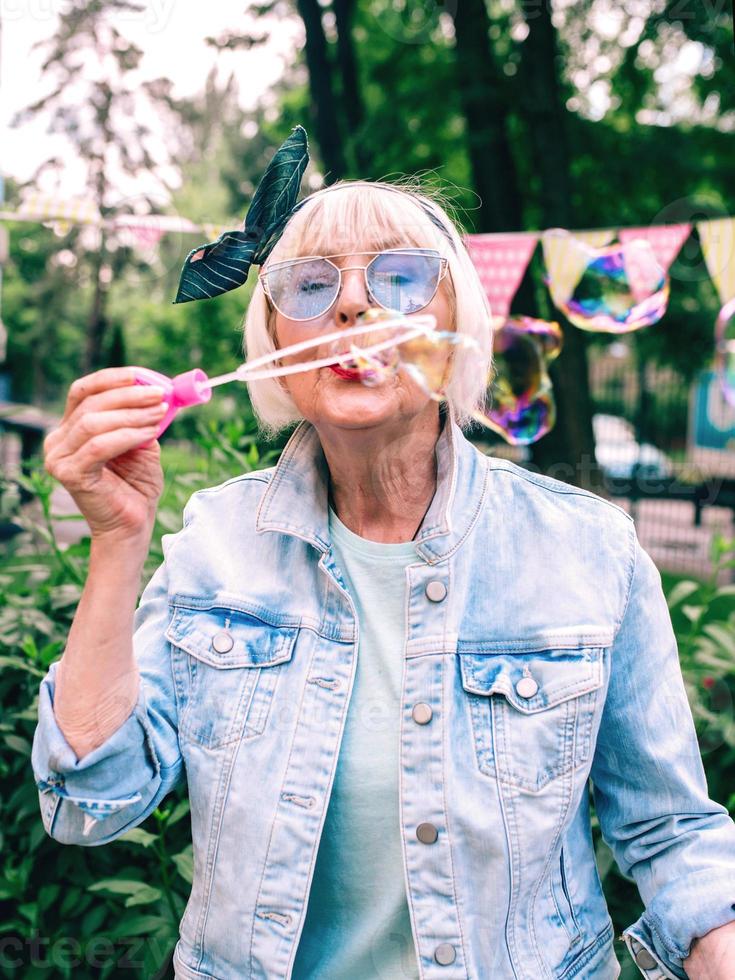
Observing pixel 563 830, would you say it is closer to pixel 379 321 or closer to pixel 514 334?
pixel 379 321

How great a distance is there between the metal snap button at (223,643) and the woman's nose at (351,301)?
54 centimetres

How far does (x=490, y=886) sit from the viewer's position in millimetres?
1419

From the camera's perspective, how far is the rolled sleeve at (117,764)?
143 centimetres

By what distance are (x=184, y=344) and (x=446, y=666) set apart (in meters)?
16.8

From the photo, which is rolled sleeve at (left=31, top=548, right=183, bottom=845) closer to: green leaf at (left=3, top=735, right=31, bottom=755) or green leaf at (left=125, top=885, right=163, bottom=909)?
green leaf at (left=125, top=885, right=163, bottom=909)

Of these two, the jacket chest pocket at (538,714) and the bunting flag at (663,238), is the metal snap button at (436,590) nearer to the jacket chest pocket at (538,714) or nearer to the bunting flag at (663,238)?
the jacket chest pocket at (538,714)

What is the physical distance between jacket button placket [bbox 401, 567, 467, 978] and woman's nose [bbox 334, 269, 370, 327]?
491 millimetres

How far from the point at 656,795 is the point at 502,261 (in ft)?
12.9

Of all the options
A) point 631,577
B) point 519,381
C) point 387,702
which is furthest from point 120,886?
point 519,381

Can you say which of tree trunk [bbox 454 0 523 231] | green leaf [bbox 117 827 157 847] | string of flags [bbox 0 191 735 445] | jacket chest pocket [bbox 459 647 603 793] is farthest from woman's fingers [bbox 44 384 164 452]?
tree trunk [bbox 454 0 523 231]

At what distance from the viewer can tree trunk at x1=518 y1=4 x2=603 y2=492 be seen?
6.34 meters

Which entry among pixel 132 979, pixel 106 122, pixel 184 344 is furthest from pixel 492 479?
pixel 184 344

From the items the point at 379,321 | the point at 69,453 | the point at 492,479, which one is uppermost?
the point at 379,321

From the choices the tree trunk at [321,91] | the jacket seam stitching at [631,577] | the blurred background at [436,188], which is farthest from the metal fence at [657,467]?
the jacket seam stitching at [631,577]
